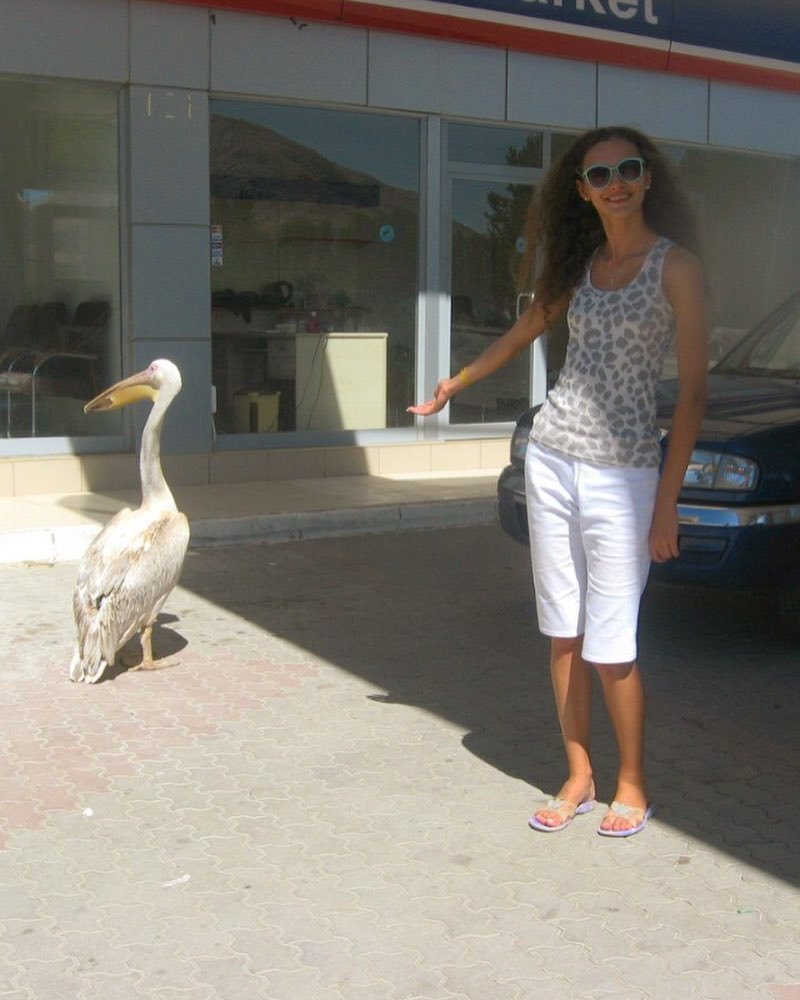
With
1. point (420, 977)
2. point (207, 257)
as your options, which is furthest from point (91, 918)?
point (207, 257)

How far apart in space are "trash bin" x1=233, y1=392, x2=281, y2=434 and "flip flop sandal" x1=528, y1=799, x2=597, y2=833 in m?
7.84

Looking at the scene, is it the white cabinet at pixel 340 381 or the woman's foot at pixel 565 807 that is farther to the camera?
the white cabinet at pixel 340 381

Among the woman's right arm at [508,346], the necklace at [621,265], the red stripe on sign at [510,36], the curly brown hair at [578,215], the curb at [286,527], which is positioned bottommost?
the curb at [286,527]

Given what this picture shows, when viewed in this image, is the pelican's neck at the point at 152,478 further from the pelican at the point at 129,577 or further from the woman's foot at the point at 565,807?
the woman's foot at the point at 565,807

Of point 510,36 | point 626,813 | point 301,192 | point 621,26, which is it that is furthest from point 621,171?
point 621,26

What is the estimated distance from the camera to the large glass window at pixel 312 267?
40.2 feet

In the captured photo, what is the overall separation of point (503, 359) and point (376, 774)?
1.63 meters

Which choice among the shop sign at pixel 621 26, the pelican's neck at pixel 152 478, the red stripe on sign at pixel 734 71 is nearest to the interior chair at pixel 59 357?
the shop sign at pixel 621 26

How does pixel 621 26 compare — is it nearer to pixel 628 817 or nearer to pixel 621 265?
pixel 621 265

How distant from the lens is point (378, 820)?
4.93 m

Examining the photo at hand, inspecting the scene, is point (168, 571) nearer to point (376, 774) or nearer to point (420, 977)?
point (376, 774)

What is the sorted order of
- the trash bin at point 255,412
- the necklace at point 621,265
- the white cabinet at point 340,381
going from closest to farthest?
1. the necklace at point 621,265
2. the trash bin at point 255,412
3. the white cabinet at point 340,381

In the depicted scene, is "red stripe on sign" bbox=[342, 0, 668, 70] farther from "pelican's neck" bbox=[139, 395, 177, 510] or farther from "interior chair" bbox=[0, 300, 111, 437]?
"pelican's neck" bbox=[139, 395, 177, 510]

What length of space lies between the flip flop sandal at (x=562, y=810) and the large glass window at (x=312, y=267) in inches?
306
